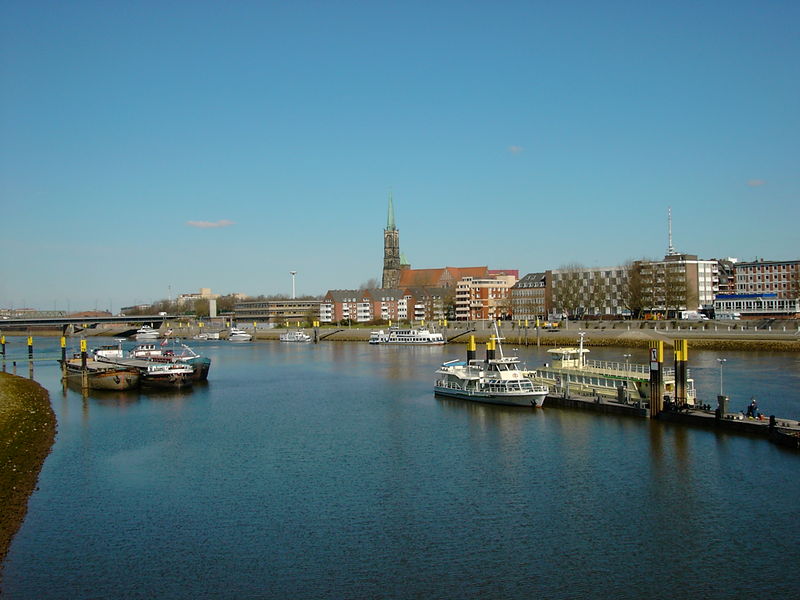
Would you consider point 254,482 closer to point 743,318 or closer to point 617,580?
point 617,580

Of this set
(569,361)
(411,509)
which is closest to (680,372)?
(569,361)

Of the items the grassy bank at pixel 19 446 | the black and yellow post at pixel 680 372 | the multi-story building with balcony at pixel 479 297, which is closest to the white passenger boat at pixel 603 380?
the black and yellow post at pixel 680 372

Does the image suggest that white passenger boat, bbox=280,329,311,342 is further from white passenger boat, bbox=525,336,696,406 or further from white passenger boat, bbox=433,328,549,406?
white passenger boat, bbox=525,336,696,406

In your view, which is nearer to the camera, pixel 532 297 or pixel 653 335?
pixel 653 335

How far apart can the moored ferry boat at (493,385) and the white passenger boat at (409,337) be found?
76.7m

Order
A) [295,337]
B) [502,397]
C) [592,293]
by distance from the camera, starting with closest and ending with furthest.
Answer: [502,397]
[592,293]
[295,337]

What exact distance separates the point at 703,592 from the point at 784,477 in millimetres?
12605

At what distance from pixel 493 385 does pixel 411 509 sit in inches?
1036

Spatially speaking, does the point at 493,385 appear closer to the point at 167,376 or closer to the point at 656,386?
the point at 656,386

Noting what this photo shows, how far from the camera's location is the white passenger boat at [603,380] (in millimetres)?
48688

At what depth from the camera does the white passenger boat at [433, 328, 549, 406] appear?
52.7 m

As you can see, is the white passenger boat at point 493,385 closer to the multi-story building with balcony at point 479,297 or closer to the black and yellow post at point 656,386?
the black and yellow post at point 656,386

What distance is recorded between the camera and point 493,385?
54.7m

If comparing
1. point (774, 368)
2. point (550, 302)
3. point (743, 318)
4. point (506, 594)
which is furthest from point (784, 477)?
point (550, 302)
